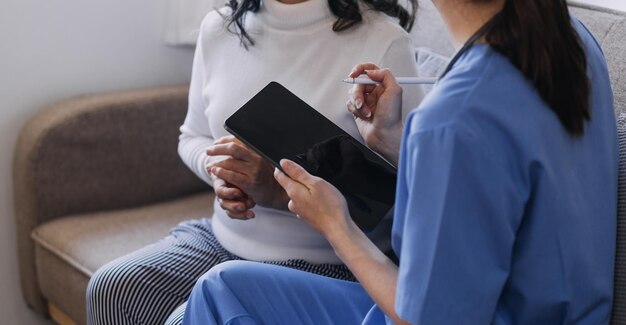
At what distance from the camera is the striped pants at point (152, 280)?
1.33 meters

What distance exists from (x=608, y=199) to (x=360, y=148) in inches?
14.9

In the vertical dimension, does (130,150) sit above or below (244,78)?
below

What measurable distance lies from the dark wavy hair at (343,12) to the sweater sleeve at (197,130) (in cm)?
8

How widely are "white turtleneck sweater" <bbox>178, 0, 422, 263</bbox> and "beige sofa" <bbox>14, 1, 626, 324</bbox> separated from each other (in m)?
0.26

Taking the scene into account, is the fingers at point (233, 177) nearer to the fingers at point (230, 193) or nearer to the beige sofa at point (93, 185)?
the fingers at point (230, 193)

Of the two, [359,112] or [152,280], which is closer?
[359,112]

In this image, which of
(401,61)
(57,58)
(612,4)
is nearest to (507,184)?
(401,61)

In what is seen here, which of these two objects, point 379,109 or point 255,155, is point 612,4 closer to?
point 379,109

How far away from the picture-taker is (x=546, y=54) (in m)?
0.85

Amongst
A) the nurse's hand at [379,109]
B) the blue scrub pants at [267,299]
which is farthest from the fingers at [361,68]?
the blue scrub pants at [267,299]

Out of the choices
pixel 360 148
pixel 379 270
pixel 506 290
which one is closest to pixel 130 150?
pixel 360 148

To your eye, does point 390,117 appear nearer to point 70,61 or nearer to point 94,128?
point 94,128

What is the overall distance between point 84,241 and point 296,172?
741 millimetres

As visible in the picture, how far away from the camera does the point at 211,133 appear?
1513 millimetres
